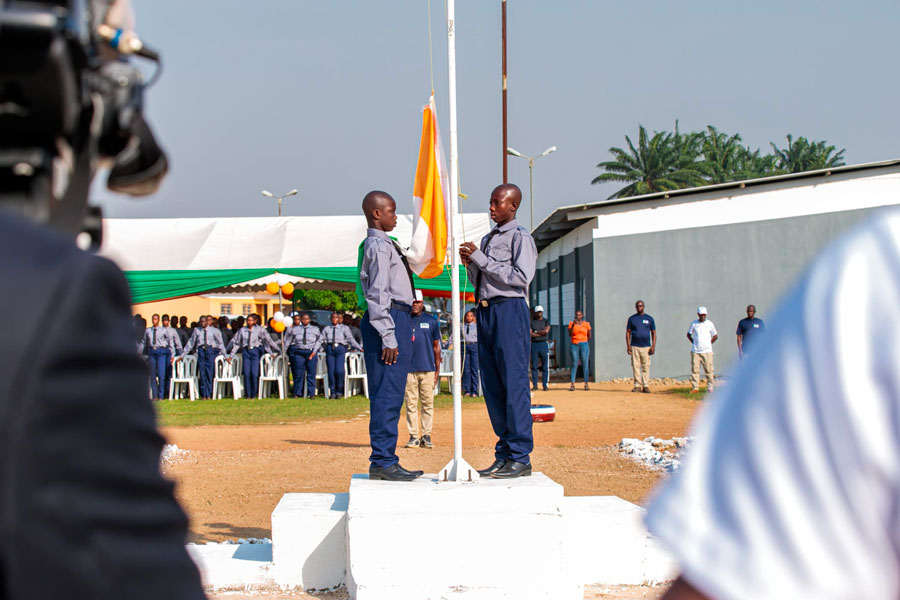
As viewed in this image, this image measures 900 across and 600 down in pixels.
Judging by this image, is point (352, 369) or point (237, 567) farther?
point (352, 369)

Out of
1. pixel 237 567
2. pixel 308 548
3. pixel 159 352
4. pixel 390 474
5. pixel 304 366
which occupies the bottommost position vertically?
pixel 237 567

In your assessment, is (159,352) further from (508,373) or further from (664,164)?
(664,164)

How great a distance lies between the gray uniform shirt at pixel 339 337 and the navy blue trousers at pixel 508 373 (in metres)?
14.1

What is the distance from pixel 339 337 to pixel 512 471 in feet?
48.2

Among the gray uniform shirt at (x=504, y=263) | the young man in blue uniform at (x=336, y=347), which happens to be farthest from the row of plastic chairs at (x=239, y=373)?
the gray uniform shirt at (x=504, y=263)

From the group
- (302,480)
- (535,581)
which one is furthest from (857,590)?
(302,480)

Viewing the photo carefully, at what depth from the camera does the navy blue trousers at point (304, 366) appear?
66.6 ft

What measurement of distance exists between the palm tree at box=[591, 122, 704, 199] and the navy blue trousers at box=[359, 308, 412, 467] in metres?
51.4

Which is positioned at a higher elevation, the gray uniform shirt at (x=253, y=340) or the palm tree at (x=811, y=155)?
the palm tree at (x=811, y=155)

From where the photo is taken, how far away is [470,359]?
2011cm

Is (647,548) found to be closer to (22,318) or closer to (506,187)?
(506,187)

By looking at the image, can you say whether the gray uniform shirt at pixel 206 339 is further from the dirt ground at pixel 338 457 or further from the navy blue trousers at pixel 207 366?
the dirt ground at pixel 338 457

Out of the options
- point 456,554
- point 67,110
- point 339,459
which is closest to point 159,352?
point 339,459

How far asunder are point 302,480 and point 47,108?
29.1 feet
